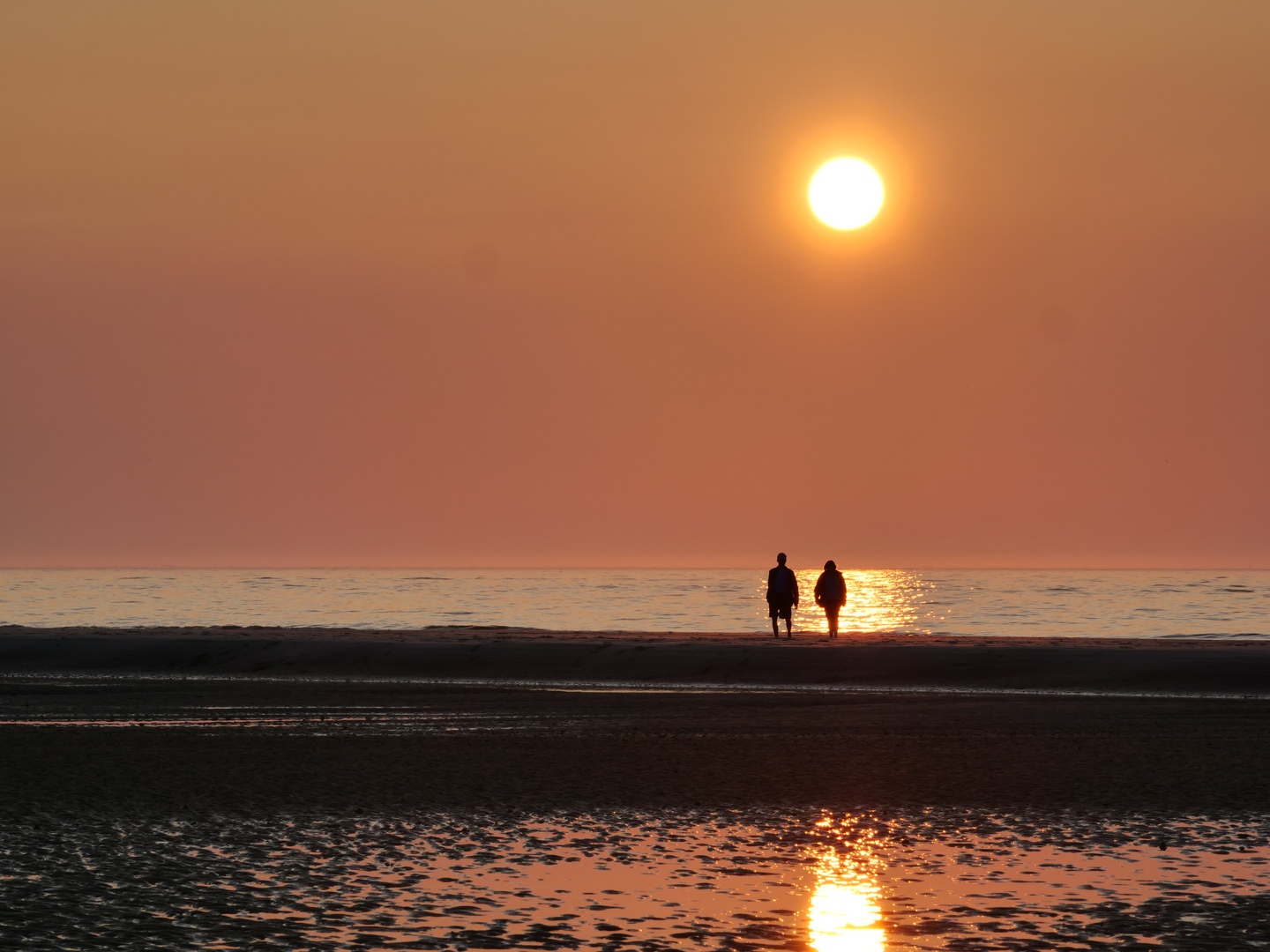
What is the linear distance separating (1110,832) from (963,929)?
12.4ft

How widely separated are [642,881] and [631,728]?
10.3 m

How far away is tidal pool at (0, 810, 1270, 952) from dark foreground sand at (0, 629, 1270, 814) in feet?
3.88

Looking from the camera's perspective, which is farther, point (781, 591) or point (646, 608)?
point (646, 608)

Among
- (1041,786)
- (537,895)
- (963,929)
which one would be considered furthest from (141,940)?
(1041,786)

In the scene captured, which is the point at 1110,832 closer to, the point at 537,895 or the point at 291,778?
the point at 537,895

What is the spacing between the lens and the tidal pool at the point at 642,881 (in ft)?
28.1

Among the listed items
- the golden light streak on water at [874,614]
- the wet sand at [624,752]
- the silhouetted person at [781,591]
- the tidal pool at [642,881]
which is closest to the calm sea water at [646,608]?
the golden light streak on water at [874,614]

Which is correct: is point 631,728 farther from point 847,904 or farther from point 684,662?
point 684,662

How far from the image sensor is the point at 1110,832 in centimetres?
1203

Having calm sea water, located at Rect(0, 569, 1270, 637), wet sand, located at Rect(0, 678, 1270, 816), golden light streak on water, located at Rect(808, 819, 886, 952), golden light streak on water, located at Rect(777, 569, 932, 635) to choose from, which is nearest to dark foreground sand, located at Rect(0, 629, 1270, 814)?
wet sand, located at Rect(0, 678, 1270, 816)

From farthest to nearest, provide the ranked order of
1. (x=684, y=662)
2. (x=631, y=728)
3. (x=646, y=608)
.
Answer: (x=646, y=608)
(x=684, y=662)
(x=631, y=728)

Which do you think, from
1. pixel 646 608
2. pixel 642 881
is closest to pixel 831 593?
pixel 642 881

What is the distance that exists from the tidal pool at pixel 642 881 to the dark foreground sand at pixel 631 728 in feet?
3.88

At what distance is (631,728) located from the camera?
20406 millimetres
